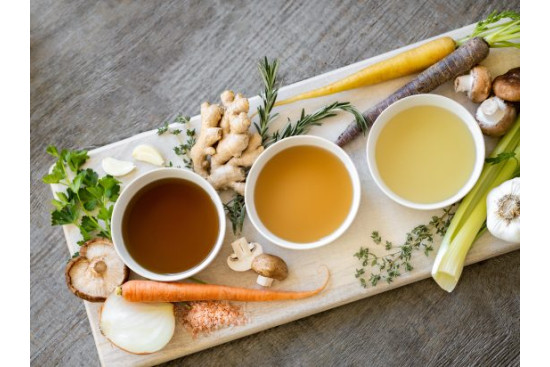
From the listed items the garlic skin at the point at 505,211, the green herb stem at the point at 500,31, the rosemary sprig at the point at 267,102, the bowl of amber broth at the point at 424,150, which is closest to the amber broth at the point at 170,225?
the rosemary sprig at the point at 267,102

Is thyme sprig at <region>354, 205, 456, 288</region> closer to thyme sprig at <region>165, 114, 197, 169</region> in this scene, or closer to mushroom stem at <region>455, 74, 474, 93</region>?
mushroom stem at <region>455, 74, 474, 93</region>

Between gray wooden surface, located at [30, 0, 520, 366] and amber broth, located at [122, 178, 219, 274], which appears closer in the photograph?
amber broth, located at [122, 178, 219, 274]

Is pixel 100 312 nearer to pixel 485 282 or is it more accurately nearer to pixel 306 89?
pixel 306 89

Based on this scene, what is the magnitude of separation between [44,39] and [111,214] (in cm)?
71

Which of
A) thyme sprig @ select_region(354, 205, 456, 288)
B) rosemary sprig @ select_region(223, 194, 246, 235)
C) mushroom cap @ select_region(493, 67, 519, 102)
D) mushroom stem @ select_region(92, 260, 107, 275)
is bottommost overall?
thyme sprig @ select_region(354, 205, 456, 288)

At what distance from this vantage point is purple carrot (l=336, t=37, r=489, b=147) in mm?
1424

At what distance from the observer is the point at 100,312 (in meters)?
1.39

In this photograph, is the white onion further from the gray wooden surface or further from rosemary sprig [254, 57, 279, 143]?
rosemary sprig [254, 57, 279, 143]

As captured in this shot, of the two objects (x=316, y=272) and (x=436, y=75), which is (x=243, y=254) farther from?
(x=436, y=75)

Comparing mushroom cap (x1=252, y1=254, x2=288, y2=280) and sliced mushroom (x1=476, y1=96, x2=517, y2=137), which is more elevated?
sliced mushroom (x1=476, y1=96, x2=517, y2=137)

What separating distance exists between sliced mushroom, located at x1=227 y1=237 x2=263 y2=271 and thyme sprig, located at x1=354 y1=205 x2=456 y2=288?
29 cm

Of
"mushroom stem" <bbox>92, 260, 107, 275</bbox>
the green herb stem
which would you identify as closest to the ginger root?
"mushroom stem" <bbox>92, 260, 107, 275</bbox>

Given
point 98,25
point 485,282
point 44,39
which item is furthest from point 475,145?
point 44,39

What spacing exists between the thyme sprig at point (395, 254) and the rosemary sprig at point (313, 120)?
0.33 metres
